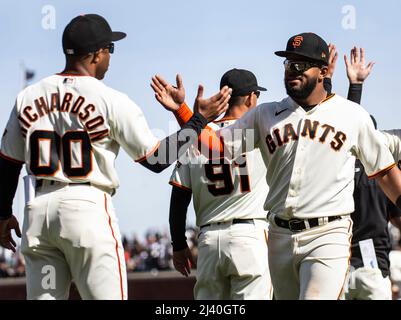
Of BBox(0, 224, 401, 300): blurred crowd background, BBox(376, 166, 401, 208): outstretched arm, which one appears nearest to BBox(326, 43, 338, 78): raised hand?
BBox(376, 166, 401, 208): outstretched arm

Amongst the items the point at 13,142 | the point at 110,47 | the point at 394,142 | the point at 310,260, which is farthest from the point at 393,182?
the point at 13,142

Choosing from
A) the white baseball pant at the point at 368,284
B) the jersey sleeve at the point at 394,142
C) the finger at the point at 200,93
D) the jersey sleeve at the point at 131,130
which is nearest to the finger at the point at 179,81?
the finger at the point at 200,93

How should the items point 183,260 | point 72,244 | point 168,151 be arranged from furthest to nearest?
point 183,260, point 168,151, point 72,244

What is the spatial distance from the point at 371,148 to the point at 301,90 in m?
0.74

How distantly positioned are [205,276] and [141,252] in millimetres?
22860

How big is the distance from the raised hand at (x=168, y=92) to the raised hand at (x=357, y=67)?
2.52 m

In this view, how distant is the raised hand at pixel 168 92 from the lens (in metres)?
7.13

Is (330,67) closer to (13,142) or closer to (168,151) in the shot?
(168,151)

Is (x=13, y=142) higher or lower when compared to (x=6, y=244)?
higher

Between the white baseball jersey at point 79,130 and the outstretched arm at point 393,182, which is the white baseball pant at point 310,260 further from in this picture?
the white baseball jersey at point 79,130

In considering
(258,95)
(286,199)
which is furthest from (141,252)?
(286,199)

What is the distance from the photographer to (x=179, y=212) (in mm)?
8734

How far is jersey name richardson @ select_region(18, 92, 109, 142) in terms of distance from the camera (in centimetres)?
639
